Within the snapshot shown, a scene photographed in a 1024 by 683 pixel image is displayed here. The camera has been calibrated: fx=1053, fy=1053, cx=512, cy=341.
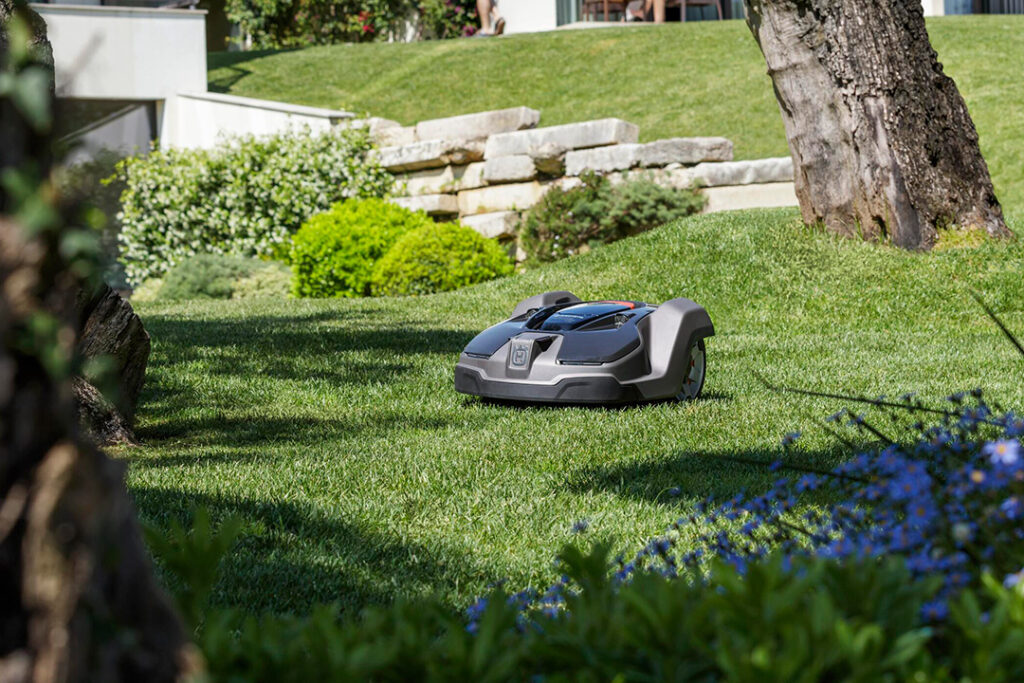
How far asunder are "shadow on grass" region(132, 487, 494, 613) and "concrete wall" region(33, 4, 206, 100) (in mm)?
→ 14879

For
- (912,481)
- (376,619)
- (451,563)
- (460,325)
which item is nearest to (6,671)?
(376,619)

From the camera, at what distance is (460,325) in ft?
29.6

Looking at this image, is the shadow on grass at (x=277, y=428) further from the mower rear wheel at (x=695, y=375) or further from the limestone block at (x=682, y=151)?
the limestone block at (x=682, y=151)

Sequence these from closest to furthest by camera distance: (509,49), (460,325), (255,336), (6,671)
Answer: (6,671) → (255,336) → (460,325) → (509,49)

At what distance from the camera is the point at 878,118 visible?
909 centimetres

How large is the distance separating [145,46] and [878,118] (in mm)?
13066

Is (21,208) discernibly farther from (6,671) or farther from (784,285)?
(784,285)

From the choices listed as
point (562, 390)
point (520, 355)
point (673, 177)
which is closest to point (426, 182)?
point (673, 177)

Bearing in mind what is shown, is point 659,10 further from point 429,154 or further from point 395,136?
point 429,154

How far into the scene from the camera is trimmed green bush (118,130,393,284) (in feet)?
48.9

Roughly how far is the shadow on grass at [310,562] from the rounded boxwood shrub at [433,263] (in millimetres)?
8120

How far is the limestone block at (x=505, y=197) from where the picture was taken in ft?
44.7

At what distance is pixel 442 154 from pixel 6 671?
1356cm

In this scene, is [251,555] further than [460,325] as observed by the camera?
No
